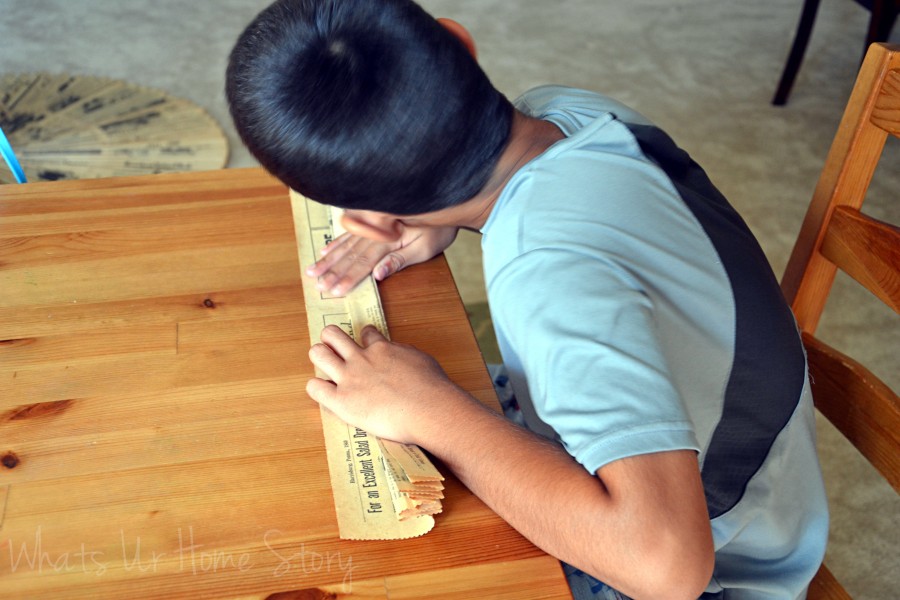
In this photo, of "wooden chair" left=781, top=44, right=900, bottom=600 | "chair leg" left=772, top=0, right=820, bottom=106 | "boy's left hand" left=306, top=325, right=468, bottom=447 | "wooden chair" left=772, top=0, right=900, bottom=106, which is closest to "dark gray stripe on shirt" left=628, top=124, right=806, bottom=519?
"wooden chair" left=781, top=44, right=900, bottom=600

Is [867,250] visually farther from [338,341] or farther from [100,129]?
[100,129]

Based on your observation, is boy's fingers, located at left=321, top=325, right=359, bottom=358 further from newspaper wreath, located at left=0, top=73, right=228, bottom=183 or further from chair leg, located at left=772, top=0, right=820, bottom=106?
chair leg, located at left=772, top=0, right=820, bottom=106

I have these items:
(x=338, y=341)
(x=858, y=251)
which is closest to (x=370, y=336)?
(x=338, y=341)

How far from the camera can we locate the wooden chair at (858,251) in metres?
0.80

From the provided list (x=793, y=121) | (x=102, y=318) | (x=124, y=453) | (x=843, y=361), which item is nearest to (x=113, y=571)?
(x=124, y=453)

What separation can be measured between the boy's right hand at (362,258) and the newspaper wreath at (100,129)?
4.67 ft

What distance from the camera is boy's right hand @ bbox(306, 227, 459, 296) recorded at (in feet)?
2.73

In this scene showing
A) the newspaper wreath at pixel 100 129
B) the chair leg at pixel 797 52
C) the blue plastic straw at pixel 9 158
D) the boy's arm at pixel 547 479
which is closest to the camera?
the boy's arm at pixel 547 479

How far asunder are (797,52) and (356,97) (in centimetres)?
221

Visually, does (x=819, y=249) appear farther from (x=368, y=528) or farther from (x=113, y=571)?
(x=113, y=571)

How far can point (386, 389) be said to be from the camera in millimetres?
695

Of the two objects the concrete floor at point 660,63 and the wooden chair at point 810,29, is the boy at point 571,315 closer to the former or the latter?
the concrete floor at point 660,63

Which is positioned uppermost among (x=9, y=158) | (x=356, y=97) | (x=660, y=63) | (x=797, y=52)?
(x=356, y=97)

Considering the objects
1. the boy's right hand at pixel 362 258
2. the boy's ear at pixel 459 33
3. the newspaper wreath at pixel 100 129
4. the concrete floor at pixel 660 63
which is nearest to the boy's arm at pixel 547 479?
the boy's right hand at pixel 362 258
